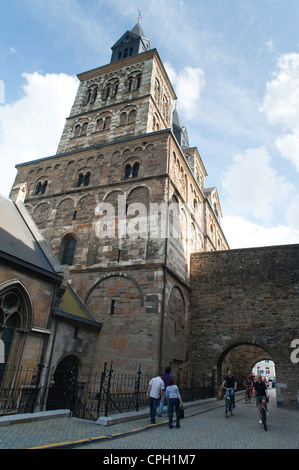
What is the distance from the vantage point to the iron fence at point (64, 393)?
8781mm

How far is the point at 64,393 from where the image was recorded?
9172 mm

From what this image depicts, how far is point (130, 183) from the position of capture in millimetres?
18234

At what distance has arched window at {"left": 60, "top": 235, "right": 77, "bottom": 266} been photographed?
1781cm

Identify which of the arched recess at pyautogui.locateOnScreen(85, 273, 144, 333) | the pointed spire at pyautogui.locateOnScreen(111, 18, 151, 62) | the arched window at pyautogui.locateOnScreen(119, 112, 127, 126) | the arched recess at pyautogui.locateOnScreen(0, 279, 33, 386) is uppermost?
the pointed spire at pyautogui.locateOnScreen(111, 18, 151, 62)

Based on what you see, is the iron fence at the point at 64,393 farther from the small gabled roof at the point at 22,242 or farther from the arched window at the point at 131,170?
the arched window at the point at 131,170

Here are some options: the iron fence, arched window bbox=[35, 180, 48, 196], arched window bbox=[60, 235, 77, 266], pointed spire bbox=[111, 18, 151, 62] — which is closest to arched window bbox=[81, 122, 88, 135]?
arched window bbox=[35, 180, 48, 196]

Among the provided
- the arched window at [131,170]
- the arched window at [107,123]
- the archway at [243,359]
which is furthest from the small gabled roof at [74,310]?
the archway at [243,359]

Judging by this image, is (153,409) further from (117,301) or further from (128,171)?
(128,171)

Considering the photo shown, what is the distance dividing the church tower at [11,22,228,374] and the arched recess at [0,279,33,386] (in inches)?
196

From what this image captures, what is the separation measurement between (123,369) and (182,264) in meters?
7.00

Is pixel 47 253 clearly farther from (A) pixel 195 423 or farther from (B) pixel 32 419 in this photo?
(A) pixel 195 423

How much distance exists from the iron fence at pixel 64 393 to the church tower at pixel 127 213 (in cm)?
154

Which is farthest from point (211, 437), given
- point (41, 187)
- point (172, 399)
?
point (41, 187)

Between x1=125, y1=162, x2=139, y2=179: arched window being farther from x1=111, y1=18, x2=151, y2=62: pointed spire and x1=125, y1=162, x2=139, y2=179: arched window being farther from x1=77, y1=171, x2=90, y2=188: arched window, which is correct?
x1=111, y1=18, x2=151, y2=62: pointed spire
